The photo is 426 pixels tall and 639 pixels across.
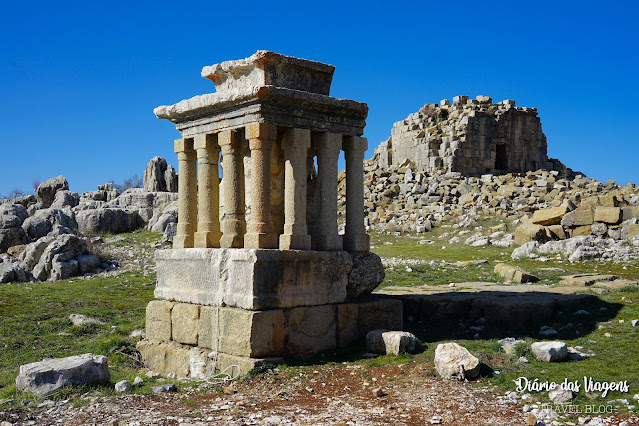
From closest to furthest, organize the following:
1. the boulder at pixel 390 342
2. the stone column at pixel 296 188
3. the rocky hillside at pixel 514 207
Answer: the boulder at pixel 390 342 → the stone column at pixel 296 188 → the rocky hillside at pixel 514 207

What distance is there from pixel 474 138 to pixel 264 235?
27.6m

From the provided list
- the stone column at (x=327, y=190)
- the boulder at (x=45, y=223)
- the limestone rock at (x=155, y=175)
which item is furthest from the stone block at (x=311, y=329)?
the limestone rock at (x=155, y=175)

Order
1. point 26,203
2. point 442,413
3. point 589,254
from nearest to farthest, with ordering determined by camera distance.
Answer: point 442,413, point 589,254, point 26,203

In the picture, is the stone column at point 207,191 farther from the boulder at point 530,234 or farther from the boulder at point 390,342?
the boulder at point 530,234

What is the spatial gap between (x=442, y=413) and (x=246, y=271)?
2.72 metres

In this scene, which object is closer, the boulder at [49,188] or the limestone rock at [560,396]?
the limestone rock at [560,396]

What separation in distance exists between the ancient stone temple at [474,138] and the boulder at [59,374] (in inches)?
1074

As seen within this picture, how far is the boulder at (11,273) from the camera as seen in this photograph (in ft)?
49.5

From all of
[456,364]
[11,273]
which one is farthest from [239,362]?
[11,273]

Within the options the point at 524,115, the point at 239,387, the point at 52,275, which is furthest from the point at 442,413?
the point at 524,115

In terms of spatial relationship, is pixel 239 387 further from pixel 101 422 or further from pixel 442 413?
pixel 442 413

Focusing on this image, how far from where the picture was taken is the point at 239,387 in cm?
647

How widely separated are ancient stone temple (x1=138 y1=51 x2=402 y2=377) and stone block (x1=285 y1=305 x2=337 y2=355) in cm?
1

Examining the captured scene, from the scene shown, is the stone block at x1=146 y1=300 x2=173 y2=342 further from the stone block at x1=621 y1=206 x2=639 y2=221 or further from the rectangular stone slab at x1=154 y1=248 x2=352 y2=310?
the stone block at x1=621 y1=206 x2=639 y2=221
